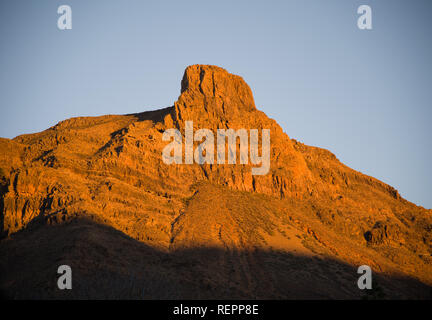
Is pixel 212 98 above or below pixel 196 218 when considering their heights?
above

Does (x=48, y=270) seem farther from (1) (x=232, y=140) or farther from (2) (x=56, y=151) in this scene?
(1) (x=232, y=140)

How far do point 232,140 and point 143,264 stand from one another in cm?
3234

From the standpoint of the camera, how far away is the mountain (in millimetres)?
54219

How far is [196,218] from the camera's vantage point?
2751 inches

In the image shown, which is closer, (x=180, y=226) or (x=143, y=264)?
(x=143, y=264)

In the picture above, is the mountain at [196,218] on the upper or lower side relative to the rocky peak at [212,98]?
lower

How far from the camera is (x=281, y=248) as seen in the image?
66.0m

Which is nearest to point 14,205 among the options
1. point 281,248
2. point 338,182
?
point 281,248

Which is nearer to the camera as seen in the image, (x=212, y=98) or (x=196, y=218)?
(x=196, y=218)

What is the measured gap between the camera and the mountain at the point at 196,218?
54.2 metres

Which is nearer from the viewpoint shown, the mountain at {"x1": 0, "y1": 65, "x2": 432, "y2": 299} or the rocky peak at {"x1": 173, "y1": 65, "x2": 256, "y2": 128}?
the mountain at {"x1": 0, "y1": 65, "x2": 432, "y2": 299}

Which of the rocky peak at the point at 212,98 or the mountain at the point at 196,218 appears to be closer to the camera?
the mountain at the point at 196,218

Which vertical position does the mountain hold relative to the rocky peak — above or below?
below
